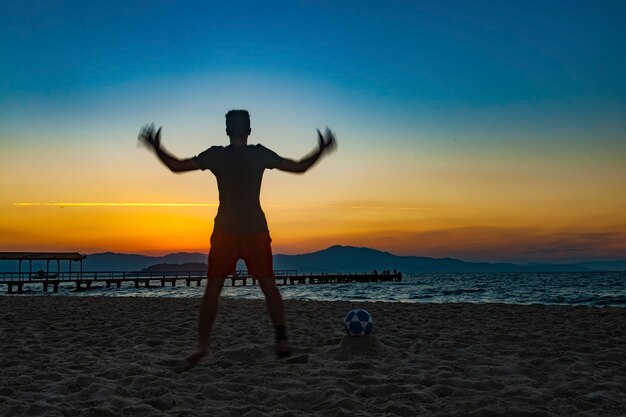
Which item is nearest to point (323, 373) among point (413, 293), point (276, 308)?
point (276, 308)

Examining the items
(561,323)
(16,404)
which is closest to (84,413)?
(16,404)

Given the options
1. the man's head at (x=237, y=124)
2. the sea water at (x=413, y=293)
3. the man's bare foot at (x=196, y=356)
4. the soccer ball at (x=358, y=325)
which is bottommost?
the sea water at (x=413, y=293)

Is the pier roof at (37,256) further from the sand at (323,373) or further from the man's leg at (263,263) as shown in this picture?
the man's leg at (263,263)

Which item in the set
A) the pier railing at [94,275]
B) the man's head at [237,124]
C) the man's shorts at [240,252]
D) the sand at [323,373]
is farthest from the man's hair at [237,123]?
the pier railing at [94,275]

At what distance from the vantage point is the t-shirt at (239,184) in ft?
15.5

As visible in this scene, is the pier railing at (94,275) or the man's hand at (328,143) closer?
the man's hand at (328,143)

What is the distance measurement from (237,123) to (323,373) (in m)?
2.39

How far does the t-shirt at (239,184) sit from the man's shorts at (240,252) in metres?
0.06

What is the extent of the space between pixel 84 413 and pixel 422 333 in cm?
538

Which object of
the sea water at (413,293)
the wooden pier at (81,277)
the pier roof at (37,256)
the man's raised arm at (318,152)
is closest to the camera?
the man's raised arm at (318,152)

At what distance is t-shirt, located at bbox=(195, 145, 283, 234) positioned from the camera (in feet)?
15.5

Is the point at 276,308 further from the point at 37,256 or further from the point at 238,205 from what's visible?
the point at 37,256

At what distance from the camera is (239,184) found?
187 inches

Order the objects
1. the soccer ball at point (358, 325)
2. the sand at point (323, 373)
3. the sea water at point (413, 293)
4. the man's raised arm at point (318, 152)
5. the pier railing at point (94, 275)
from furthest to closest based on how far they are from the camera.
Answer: the pier railing at point (94, 275) < the sea water at point (413, 293) < the soccer ball at point (358, 325) < the man's raised arm at point (318, 152) < the sand at point (323, 373)
